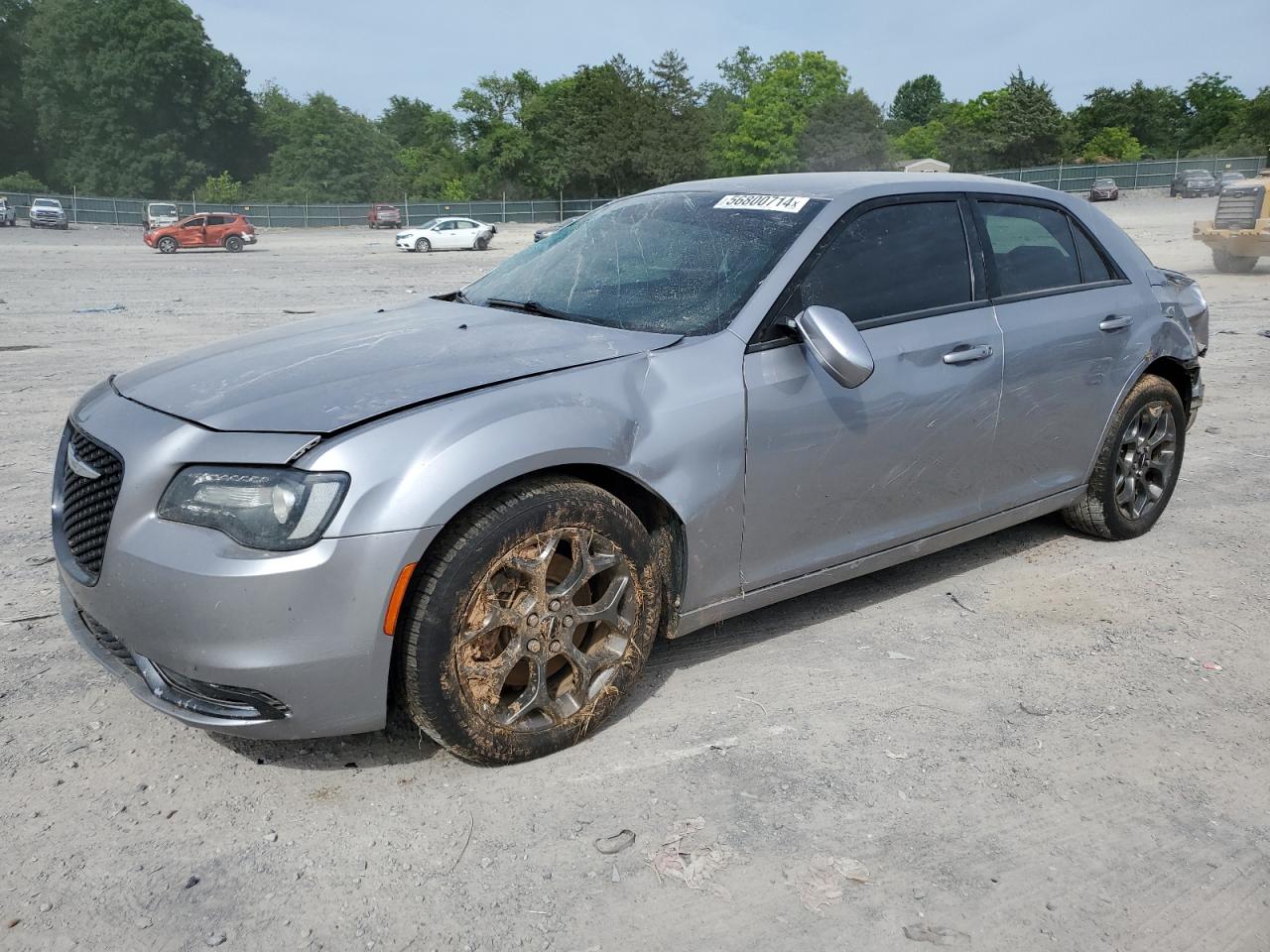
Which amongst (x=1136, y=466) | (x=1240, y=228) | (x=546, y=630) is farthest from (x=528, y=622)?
(x=1240, y=228)

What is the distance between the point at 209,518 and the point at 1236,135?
95159 mm

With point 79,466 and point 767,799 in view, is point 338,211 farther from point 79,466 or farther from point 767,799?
point 767,799

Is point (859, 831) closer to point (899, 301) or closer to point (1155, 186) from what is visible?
point (899, 301)

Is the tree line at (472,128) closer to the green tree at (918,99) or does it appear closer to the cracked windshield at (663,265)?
the green tree at (918,99)

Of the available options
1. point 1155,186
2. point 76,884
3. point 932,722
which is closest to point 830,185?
point 932,722

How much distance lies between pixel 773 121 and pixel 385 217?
48.4 m

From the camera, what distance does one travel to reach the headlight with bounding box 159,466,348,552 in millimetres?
2662

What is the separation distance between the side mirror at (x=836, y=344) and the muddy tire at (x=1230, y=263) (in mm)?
19891

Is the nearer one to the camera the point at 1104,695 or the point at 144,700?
the point at 144,700

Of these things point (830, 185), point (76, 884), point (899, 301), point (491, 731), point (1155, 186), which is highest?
point (1155, 186)

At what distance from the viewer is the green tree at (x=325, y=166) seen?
3784 inches

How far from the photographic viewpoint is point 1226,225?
784 inches

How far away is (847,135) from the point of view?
313 feet

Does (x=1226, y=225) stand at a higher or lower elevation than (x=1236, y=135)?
lower
